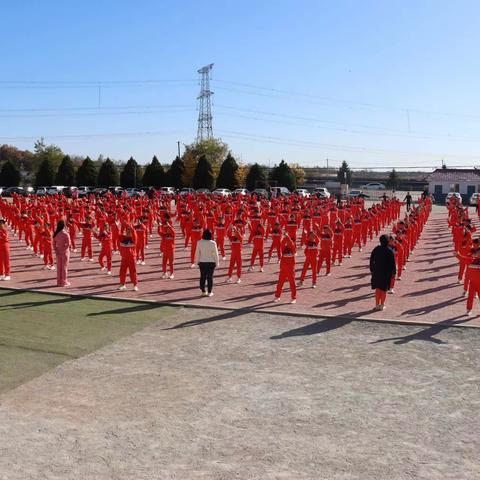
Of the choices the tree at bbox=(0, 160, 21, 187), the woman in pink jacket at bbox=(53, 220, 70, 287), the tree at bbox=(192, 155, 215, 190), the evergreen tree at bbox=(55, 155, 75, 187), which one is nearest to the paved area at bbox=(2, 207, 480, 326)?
the woman in pink jacket at bbox=(53, 220, 70, 287)

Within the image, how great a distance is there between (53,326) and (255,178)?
55.6m

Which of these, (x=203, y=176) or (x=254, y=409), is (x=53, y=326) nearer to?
(x=254, y=409)

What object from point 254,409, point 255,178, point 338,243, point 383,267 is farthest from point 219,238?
point 255,178

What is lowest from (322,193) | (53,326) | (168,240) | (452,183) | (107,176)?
(53,326)

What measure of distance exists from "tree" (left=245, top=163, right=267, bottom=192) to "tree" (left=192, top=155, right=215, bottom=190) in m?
4.21

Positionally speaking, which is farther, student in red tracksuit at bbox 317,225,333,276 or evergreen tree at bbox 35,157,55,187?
evergreen tree at bbox 35,157,55,187

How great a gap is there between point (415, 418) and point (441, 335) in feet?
12.4

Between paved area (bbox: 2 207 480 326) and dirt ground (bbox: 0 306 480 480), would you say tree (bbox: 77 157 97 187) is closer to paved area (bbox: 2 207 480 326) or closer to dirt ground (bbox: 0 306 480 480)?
paved area (bbox: 2 207 480 326)

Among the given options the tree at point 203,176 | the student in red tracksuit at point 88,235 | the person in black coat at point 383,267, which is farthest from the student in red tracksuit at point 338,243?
the tree at point 203,176

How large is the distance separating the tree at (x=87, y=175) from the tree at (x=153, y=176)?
6.15m

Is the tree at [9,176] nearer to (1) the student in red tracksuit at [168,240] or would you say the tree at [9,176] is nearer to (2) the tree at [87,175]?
(2) the tree at [87,175]

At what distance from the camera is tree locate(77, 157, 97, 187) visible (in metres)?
68.6

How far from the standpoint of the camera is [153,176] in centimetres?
6794

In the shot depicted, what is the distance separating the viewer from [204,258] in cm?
1324
